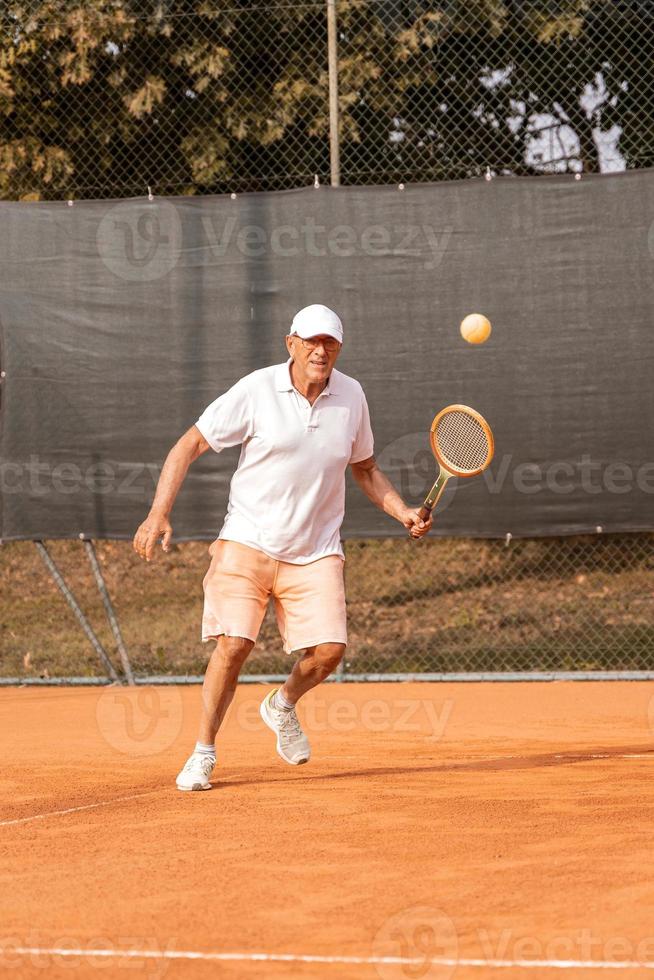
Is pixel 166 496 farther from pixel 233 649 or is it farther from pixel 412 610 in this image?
pixel 412 610

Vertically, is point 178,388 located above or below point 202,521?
above

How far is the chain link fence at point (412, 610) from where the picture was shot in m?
9.21

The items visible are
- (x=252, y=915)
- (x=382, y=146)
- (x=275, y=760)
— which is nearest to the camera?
(x=252, y=915)

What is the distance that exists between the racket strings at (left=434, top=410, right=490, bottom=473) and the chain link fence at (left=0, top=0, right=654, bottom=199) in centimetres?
549

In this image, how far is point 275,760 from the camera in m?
5.76

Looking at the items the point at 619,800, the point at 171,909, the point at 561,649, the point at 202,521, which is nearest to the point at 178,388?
the point at 202,521

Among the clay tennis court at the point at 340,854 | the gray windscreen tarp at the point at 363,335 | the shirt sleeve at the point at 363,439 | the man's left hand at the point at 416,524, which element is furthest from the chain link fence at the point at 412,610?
the man's left hand at the point at 416,524

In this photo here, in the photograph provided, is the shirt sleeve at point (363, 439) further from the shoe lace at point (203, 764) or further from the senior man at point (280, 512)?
the shoe lace at point (203, 764)

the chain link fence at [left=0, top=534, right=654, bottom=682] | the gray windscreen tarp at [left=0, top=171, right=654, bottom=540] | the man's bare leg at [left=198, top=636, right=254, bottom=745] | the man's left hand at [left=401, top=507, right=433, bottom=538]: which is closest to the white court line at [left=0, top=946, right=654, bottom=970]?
the man's bare leg at [left=198, top=636, right=254, bottom=745]

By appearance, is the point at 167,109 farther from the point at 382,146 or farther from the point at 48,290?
the point at 48,290

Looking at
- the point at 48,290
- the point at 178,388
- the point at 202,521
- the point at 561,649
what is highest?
the point at 48,290

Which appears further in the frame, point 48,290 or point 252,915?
point 48,290

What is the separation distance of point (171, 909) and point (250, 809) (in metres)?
1.15

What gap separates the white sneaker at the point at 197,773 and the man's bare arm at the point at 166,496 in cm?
73
